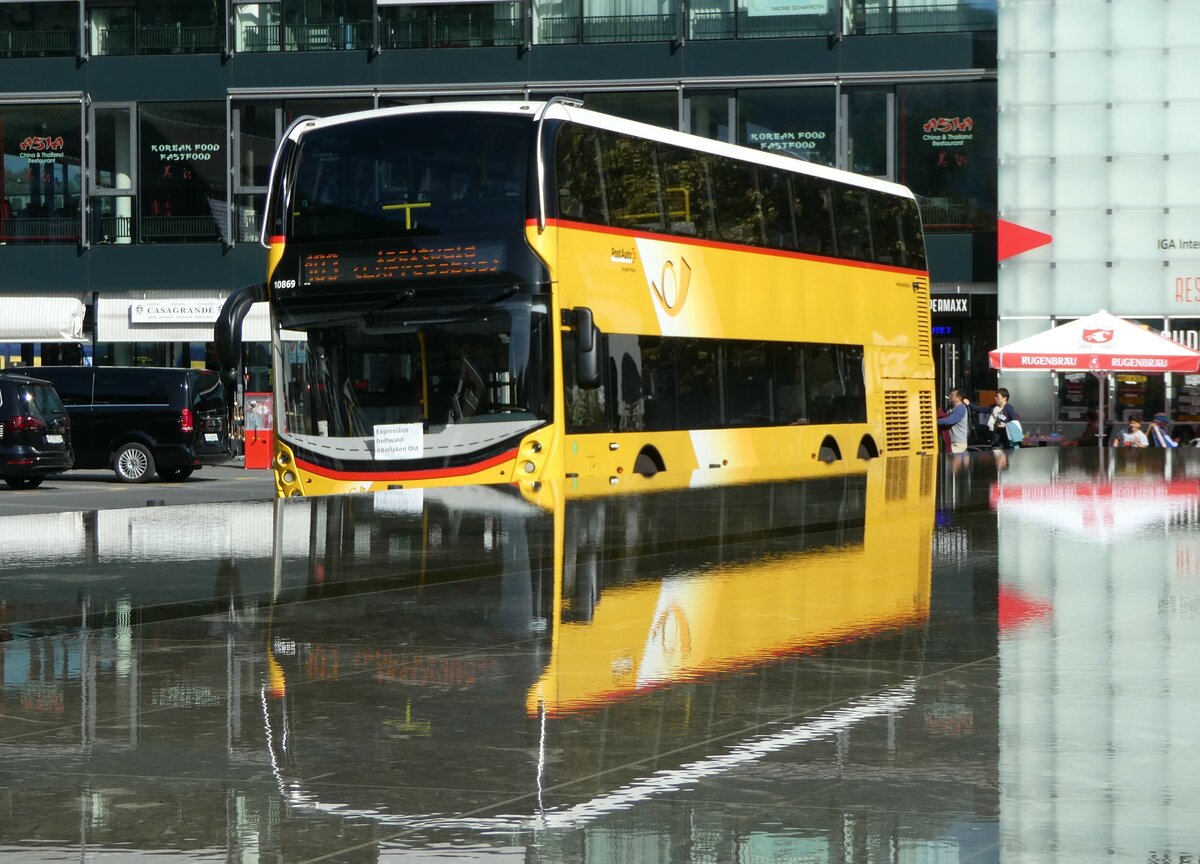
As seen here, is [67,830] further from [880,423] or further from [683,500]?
[880,423]

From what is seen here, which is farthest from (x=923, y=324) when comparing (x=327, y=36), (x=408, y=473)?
(x=327, y=36)

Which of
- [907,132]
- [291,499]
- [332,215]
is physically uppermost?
[907,132]

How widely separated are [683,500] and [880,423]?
777 cm

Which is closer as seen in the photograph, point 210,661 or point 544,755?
point 544,755

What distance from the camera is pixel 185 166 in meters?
42.3

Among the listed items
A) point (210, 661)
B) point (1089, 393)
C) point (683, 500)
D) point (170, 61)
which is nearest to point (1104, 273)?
point (1089, 393)

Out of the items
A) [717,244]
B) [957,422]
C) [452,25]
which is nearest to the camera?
[717,244]

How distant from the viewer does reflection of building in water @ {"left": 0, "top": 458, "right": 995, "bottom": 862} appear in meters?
5.10

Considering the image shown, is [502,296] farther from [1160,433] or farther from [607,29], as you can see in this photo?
[607,29]

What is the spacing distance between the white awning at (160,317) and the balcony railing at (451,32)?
6.82 m

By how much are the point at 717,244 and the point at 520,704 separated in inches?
568

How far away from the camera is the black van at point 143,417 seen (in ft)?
103

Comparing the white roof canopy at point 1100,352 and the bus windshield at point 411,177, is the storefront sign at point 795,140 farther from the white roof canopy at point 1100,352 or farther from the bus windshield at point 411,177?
the bus windshield at point 411,177

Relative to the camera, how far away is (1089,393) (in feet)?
131
